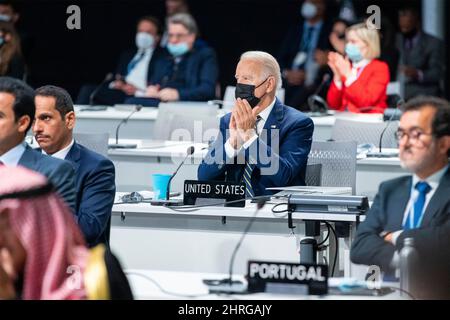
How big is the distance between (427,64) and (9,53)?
12.0 ft

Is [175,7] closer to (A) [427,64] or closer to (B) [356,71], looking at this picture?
(A) [427,64]

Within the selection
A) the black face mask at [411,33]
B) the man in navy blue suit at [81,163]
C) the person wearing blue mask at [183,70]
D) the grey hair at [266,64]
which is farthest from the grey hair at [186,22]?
the man in navy blue suit at [81,163]

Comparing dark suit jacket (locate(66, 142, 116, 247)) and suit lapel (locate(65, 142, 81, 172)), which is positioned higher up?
suit lapel (locate(65, 142, 81, 172))

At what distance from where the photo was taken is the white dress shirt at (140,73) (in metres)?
10.1

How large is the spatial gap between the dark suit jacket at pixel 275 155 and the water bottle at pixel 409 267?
1867 mm

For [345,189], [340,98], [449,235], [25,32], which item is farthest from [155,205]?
[25,32]

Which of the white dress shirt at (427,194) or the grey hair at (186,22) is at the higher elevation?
the grey hair at (186,22)

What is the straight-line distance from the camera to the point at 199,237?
17.2 feet

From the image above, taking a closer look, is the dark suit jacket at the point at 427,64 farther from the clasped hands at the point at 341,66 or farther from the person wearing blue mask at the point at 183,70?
the person wearing blue mask at the point at 183,70

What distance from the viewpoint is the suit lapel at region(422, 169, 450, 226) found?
3.45 m

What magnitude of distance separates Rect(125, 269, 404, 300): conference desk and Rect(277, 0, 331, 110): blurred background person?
6869 millimetres

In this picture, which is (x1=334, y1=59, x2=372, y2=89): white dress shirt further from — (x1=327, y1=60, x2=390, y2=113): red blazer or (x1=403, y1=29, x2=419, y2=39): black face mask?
(x1=403, y1=29, x2=419, y2=39): black face mask

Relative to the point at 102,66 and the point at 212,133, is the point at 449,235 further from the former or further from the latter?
the point at 102,66

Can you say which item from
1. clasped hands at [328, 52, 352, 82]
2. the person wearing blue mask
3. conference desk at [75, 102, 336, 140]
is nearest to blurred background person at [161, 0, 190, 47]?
the person wearing blue mask
